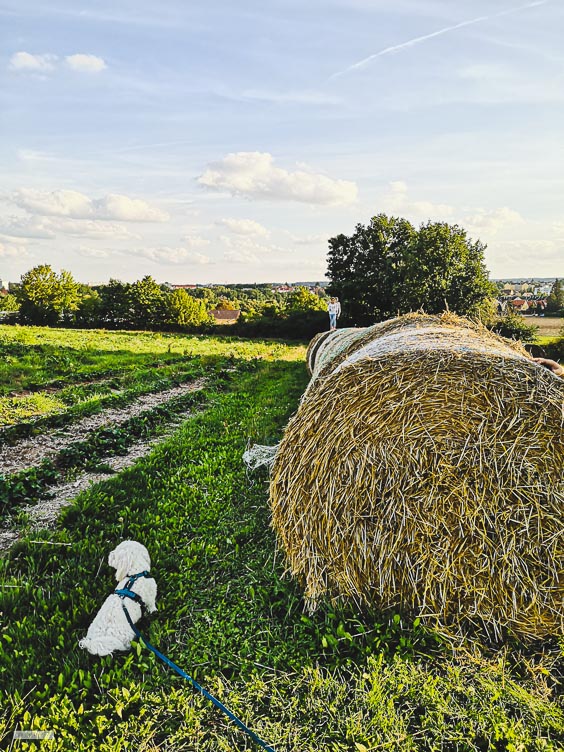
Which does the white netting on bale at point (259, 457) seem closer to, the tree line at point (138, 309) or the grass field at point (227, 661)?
the grass field at point (227, 661)

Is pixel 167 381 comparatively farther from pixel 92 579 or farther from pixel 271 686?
pixel 271 686

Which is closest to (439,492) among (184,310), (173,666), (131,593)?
(173,666)

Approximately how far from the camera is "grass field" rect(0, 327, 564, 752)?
8.99 feet

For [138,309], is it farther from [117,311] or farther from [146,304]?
[117,311]

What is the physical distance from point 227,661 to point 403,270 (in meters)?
33.3

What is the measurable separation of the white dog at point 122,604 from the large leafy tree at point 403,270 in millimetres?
28376

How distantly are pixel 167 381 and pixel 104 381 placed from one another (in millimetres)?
1816

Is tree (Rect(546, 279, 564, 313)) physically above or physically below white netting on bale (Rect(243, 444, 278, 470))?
above

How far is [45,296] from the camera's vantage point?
53.9 meters

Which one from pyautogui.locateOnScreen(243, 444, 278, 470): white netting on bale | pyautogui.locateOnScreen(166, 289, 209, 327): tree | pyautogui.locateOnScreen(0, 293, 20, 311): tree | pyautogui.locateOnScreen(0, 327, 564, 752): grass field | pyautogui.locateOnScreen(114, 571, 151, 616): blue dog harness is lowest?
pyautogui.locateOnScreen(0, 327, 564, 752): grass field

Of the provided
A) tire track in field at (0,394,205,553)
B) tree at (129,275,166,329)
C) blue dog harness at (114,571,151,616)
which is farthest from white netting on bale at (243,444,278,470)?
tree at (129,275,166,329)

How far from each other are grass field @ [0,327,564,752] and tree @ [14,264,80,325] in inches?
1857

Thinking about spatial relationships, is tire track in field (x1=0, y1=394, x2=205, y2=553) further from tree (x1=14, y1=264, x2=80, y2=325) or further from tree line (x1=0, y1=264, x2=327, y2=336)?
tree (x1=14, y1=264, x2=80, y2=325)

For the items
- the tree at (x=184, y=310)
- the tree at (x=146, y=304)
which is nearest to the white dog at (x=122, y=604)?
the tree at (x=184, y=310)
